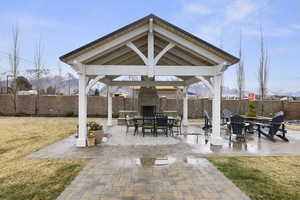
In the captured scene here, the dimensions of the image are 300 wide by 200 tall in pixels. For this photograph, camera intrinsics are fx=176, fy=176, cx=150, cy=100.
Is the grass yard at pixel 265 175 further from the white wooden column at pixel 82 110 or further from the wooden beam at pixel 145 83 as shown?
the wooden beam at pixel 145 83

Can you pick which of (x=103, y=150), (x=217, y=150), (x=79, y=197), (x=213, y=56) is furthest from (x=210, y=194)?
(x=213, y=56)

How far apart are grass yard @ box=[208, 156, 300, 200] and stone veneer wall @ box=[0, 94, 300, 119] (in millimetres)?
11066

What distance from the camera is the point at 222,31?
17.7 metres

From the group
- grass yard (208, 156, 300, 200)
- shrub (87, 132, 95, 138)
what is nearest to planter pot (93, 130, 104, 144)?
shrub (87, 132, 95, 138)

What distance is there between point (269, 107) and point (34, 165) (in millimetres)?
17575

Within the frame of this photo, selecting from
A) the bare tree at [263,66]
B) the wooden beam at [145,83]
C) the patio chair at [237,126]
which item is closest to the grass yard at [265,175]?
the patio chair at [237,126]

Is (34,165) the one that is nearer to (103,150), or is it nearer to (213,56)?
(103,150)

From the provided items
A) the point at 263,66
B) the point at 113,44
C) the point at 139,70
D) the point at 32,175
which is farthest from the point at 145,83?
the point at 263,66

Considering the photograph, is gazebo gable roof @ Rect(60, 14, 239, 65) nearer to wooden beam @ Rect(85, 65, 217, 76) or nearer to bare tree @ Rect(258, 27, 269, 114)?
wooden beam @ Rect(85, 65, 217, 76)

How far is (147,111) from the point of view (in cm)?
1057

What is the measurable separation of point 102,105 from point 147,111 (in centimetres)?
697

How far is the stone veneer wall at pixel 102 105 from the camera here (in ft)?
51.0

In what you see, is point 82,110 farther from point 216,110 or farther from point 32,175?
point 216,110

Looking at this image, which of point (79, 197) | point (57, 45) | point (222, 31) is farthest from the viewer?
point (57, 45)
